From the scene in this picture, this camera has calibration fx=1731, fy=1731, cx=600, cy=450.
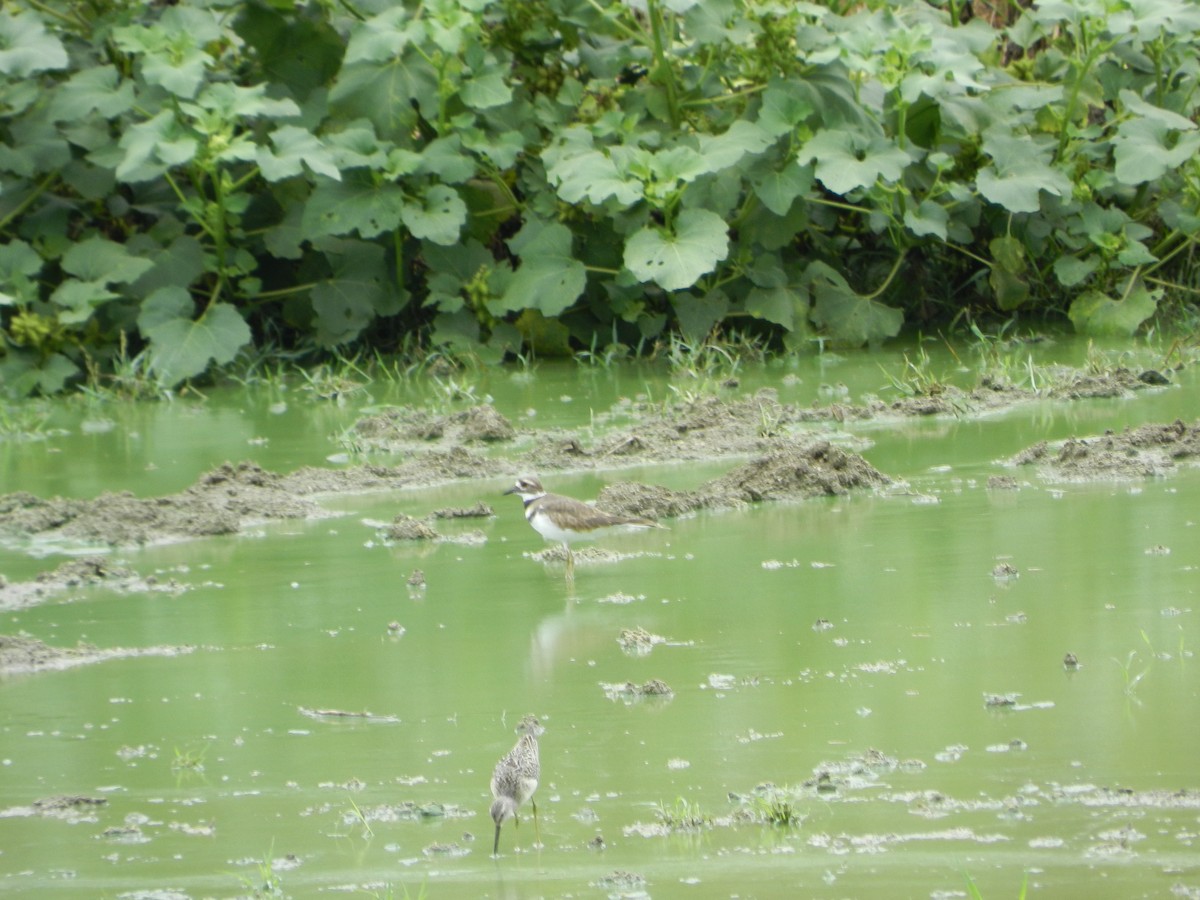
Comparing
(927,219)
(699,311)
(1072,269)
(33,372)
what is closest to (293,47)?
(33,372)

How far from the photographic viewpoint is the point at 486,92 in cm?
1052

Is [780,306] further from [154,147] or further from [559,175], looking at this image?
[154,147]

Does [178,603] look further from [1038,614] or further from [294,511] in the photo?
[1038,614]

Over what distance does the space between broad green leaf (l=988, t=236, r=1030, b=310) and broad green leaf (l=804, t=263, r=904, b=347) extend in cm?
74

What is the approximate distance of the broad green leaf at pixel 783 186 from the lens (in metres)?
10.3

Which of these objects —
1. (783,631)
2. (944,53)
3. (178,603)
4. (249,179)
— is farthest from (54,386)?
(783,631)

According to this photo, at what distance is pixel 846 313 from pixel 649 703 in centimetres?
674

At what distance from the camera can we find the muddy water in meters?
3.36

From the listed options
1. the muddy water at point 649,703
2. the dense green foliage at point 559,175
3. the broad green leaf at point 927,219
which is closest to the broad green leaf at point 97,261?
the dense green foliage at point 559,175

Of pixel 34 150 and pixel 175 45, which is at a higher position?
pixel 175 45

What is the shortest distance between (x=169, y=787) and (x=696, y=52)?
7778 millimetres

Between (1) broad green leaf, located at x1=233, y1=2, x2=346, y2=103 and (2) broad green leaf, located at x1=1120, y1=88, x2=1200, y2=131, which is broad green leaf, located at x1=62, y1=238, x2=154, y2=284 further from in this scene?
(2) broad green leaf, located at x1=1120, y1=88, x2=1200, y2=131

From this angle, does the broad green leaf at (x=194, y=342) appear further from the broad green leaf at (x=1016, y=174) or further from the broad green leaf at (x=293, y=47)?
the broad green leaf at (x=1016, y=174)

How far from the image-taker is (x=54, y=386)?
33.4 feet
